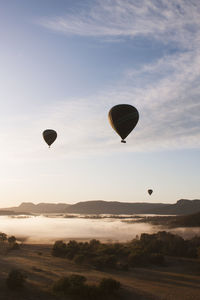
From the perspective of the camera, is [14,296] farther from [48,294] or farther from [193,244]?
[193,244]

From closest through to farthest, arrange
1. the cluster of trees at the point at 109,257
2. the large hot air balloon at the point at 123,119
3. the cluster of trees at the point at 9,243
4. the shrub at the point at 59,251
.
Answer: the cluster of trees at the point at 109,257
the large hot air balloon at the point at 123,119
the shrub at the point at 59,251
the cluster of trees at the point at 9,243

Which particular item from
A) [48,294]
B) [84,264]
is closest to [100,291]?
[48,294]

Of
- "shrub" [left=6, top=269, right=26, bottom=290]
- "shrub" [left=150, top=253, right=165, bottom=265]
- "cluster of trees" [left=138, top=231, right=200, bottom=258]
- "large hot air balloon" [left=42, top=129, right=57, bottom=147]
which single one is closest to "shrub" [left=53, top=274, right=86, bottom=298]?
"shrub" [left=6, top=269, right=26, bottom=290]

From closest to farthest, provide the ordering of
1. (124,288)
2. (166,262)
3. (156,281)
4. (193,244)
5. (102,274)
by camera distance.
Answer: (124,288) < (156,281) < (102,274) < (166,262) < (193,244)

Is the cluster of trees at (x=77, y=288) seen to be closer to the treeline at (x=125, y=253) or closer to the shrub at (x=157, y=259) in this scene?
the treeline at (x=125, y=253)

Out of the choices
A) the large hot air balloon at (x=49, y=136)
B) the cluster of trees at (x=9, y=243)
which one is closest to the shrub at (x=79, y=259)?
the large hot air balloon at (x=49, y=136)

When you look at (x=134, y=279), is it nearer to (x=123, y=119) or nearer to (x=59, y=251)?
(x=123, y=119)
